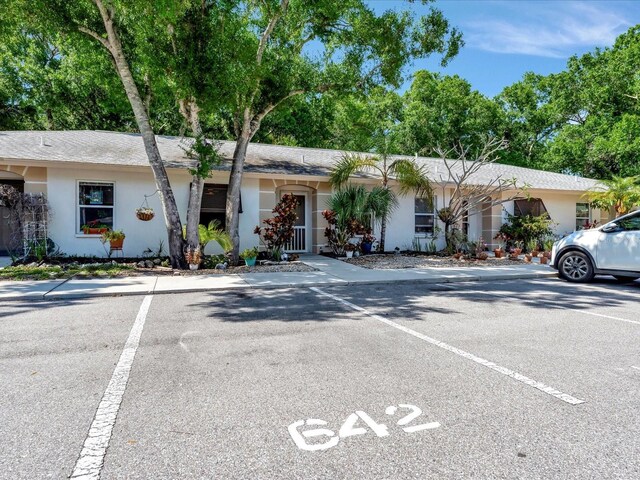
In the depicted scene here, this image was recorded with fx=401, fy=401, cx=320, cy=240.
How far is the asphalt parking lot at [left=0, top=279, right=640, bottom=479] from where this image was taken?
2.42m

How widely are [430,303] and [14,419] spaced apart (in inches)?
240

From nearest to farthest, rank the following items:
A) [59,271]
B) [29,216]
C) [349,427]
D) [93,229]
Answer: [349,427]
[59,271]
[29,216]
[93,229]

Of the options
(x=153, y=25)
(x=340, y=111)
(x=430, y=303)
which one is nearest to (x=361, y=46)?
(x=153, y=25)

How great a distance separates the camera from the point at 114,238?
11.9 metres

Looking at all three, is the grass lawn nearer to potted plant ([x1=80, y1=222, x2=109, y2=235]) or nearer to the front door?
potted plant ([x1=80, y1=222, x2=109, y2=235])

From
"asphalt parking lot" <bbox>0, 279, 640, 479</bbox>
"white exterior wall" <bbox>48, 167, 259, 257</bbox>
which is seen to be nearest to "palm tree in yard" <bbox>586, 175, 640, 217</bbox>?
"asphalt parking lot" <bbox>0, 279, 640, 479</bbox>

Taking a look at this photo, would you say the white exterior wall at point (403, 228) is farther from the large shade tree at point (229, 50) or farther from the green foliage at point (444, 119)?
the green foliage at point (444, 119)

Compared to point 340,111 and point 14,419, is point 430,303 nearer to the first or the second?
point 14,419

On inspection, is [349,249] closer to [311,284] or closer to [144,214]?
[311,284]

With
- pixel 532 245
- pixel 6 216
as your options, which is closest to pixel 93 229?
pixel 6 216

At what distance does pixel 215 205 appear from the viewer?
14.0 meters

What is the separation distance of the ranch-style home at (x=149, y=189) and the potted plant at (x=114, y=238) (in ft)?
2.28

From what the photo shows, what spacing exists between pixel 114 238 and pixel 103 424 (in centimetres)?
1021

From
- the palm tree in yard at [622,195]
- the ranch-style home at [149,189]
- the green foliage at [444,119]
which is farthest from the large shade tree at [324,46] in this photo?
the green foliage at [444,119]
